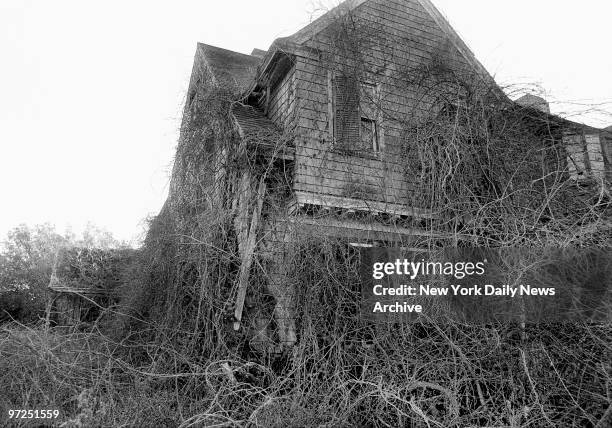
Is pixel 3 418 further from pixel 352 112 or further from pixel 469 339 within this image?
pixel 352 112

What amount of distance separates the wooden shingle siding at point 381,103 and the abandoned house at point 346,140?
0.09ft

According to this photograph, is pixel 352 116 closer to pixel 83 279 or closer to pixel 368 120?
pixel 368 120

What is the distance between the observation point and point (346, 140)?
8789mm

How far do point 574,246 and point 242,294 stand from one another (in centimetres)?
442

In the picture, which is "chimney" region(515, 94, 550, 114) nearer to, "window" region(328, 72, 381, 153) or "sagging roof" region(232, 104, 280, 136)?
"window" region(328, 72, 381, 153)

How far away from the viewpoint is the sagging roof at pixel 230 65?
1059 centimetres

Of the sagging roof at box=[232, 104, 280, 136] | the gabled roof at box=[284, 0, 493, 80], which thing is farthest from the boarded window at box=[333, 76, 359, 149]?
the sagging roof at box=[232, 104, 280, 136]

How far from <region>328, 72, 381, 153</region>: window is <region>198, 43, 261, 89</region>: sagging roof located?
2.20 m

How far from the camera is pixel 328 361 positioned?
529cm

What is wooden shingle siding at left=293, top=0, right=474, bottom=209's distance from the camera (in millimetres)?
8367

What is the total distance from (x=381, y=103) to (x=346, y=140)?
1222mm

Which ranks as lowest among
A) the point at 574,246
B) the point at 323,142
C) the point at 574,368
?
the point at 574,368

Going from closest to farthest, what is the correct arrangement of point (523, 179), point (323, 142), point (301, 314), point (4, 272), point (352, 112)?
point (301, 314) < point (523, 179) < point (323, 142) < point (352, 112) < point (4, 272)

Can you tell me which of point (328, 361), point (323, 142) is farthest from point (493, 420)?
point (323, 142)
